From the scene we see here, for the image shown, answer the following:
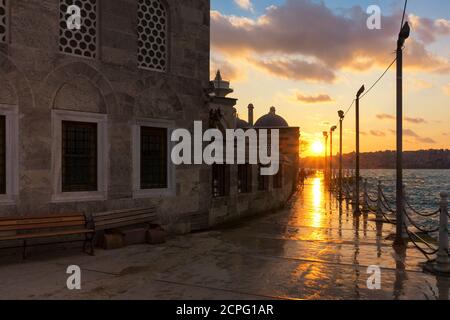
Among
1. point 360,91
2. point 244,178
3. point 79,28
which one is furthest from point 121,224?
point 360,91

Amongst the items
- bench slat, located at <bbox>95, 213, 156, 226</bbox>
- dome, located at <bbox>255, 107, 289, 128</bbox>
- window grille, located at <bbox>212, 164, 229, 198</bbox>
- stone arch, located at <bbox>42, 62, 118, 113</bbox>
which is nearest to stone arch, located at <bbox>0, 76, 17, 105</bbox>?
stone arch, located at <bbox>42, 62, 118, 113</bbox>

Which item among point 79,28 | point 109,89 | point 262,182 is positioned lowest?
point 262,182

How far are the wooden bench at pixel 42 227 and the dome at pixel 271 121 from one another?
140ft

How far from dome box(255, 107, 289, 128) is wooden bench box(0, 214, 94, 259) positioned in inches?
A: 1682

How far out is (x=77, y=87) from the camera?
977 cm

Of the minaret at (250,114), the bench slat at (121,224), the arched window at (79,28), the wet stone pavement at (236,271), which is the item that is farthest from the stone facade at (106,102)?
the minaret at (250,114)

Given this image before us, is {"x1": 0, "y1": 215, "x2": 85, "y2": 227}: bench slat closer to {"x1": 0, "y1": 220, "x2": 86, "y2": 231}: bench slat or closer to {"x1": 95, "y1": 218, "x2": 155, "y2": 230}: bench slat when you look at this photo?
{"x1": 0, "y1": 220, "x2": 86, "y2": 231}: bench slat

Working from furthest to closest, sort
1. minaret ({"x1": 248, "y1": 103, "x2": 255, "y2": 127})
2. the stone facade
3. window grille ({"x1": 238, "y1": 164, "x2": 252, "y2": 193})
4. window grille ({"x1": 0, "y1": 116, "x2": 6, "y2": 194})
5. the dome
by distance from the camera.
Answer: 1. the dome
2. minaret ({"x1": 248, "y1": 103, "x2": 255, "y2": 127})
3. window grille ({"x1": 238, "y1": 164, "x2": 252, "y2": 193})
4. the stone facade
5. window grille ({"x1": 0, "y1": 116, "x2": 6, "y2": 194})

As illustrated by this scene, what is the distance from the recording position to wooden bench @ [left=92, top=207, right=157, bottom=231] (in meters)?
9.53

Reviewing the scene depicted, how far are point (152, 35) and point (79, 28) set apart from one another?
2.21 meters

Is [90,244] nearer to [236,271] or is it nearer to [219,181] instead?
[236,271]

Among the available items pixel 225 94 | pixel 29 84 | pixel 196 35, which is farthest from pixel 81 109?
pixel 225 94

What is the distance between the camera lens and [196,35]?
1245 cm

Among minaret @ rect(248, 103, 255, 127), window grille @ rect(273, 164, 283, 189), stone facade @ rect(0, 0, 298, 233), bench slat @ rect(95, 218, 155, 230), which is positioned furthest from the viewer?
minaret @ rect(248, 103, 255, 127)
